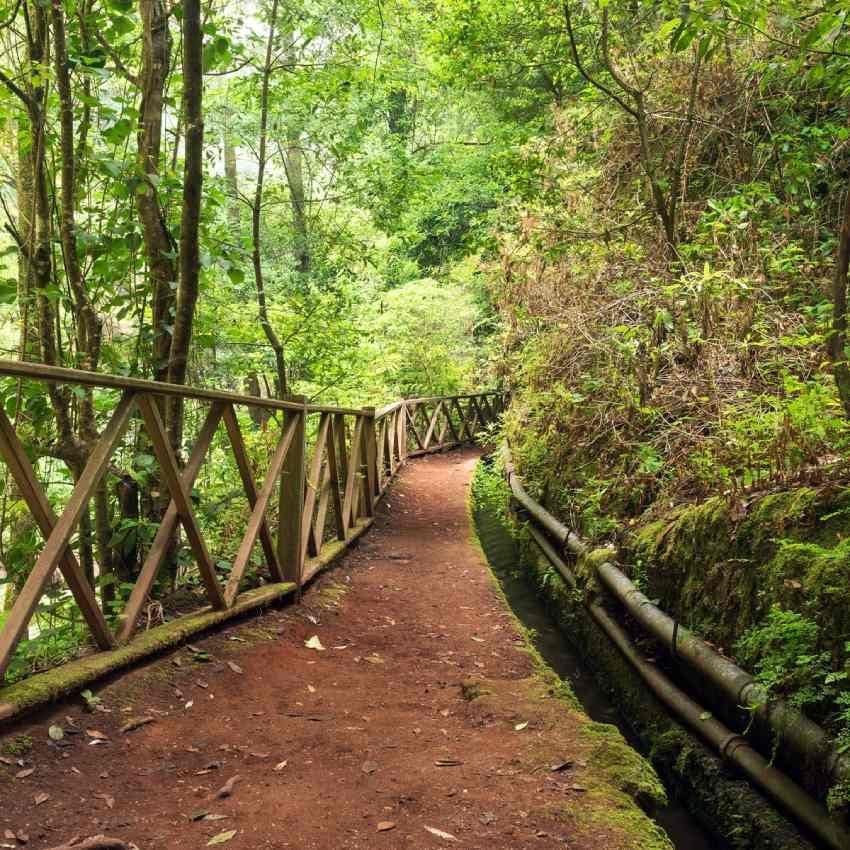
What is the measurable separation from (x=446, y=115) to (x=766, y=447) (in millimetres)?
23888

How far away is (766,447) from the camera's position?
4.38 m

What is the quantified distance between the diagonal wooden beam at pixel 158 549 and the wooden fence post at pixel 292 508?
4.16 ft

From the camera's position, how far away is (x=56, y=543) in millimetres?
2807

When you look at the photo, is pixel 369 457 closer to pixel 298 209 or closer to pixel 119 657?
pixel 119 657

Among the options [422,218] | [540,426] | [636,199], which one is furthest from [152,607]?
[422,218]

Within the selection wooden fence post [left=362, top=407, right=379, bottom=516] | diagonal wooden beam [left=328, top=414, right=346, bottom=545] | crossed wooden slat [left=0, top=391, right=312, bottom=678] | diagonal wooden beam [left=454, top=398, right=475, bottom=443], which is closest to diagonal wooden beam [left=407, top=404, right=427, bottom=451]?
diagonal wooden beam [left=454, top=398, right=475, bottom=443]

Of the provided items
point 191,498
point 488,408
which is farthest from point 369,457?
point 488,408

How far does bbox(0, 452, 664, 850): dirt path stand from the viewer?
2.46 metres

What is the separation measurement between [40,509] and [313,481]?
3.14 m

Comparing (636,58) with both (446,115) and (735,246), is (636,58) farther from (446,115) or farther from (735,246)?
(446,115)

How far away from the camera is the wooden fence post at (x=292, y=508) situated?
541 cm

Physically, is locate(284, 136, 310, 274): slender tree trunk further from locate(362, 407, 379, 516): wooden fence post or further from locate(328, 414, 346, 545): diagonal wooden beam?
locate(328, 414, 346, 545): diagonal wooden beam

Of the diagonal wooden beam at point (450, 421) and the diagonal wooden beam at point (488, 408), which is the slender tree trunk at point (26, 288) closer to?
the diagonal wooden beam at point (450, 421)

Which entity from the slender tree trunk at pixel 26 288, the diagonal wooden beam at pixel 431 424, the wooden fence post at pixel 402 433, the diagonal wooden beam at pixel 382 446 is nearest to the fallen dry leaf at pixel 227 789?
the slender tree trunk at pixel 26 288
